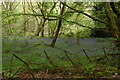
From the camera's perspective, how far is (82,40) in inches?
461

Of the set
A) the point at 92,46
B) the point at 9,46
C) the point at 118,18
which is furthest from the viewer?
the point at 92,46

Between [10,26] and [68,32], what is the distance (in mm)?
5701

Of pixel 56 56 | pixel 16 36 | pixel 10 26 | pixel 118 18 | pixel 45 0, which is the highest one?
pixel 45 0

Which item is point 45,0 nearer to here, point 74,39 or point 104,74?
point 74,39

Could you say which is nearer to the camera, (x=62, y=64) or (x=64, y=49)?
(x=62, y=64)

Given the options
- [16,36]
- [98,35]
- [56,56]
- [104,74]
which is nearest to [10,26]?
[16,36]

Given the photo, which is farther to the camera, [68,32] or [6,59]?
[68,32]

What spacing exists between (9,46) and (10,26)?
1298mm

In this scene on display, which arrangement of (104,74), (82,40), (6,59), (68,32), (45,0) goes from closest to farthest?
(104,74), (6,59), (45,0), (82,40), (68,32)

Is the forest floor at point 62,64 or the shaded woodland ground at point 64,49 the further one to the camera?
the shaded woodland ground at point 64,49

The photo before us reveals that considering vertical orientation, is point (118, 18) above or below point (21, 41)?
above

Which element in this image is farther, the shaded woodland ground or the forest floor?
the shaded woodland ground

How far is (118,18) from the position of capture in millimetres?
5992

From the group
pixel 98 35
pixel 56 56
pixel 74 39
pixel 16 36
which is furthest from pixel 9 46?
pixel 98 35
